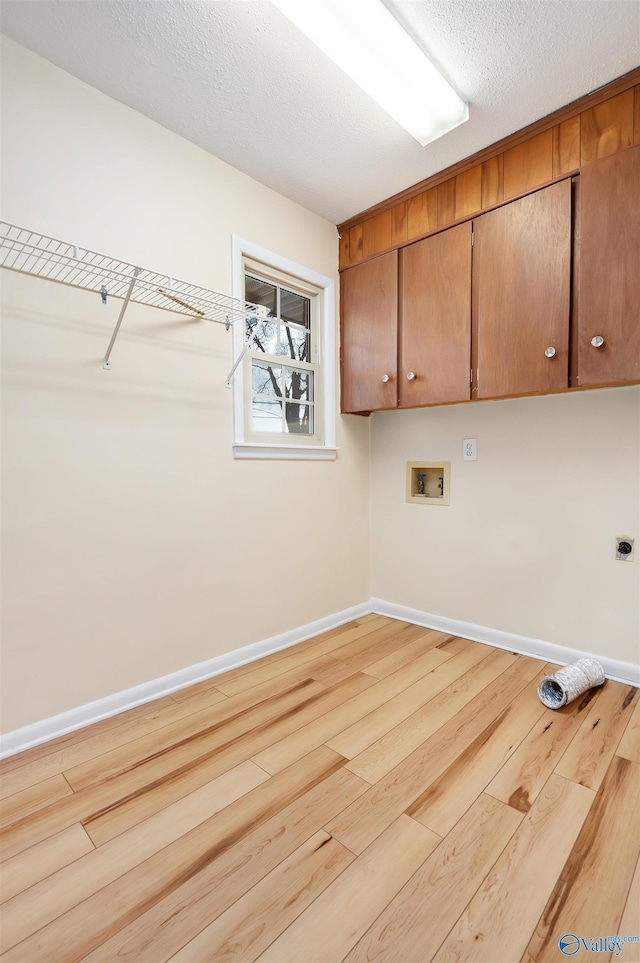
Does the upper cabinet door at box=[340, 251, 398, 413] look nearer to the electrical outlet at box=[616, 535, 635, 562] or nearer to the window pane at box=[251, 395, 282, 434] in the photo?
the window pane at box=[251, 395, 282, 434]

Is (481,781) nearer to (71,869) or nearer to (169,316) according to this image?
(71,869)

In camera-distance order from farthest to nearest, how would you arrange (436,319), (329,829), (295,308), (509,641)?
(295,308) → (509,641) → (436,319) → (329,829)

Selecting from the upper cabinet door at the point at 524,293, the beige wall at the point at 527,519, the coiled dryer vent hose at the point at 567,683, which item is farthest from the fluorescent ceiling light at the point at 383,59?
the coiled dryer vent hose at the point at 567,683

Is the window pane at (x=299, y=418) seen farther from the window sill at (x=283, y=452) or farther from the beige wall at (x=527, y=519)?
the beige wall at (x=527, y=519)

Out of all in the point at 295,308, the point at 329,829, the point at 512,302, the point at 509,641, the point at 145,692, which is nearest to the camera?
the point at 329,829

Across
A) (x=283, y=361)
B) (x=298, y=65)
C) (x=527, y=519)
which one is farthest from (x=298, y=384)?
(x=527, y=519)

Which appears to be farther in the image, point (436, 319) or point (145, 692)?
point (436, 319)

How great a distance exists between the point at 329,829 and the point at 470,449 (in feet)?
6.33

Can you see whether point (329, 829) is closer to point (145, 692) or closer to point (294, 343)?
point (145, 692)

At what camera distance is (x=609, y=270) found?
1.72 metres

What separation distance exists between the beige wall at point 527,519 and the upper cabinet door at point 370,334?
1.07 ft

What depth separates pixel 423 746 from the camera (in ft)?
5.16

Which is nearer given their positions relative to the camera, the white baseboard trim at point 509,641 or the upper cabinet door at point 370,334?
the white baseboard trim at point 509,641

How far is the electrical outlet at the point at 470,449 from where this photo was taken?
2.48 meters
